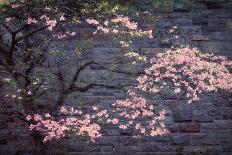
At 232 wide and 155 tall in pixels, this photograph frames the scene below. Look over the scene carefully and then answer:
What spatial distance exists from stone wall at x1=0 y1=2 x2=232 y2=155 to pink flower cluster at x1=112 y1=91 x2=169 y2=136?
0.61ft

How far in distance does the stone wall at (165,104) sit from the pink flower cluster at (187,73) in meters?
0.36

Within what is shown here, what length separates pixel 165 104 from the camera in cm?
912

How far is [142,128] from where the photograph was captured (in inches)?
348

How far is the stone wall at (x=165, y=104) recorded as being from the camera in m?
9.05

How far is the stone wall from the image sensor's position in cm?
905

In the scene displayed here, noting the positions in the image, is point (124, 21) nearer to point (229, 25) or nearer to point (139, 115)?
point (139, 115)

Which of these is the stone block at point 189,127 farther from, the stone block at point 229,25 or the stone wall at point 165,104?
the stone block at point 229,25

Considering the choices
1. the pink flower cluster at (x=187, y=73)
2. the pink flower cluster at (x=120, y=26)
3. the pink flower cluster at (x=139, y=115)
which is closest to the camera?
the pink flower cluster at (x=120, y=26)

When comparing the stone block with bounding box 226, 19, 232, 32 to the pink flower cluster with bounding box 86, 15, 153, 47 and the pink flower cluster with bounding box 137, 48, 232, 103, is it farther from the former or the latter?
the pink flower cluster with bounding box 86, 15, 153, 47

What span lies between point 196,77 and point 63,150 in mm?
3216

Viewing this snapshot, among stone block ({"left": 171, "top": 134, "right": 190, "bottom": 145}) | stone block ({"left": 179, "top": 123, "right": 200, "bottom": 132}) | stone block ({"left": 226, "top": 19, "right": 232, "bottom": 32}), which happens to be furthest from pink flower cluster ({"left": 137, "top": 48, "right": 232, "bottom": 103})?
stone block ({"left": 171, "top": 134, "right": 190, "bottom": 145})

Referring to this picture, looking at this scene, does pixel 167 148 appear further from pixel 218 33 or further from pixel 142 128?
pixel 218 33

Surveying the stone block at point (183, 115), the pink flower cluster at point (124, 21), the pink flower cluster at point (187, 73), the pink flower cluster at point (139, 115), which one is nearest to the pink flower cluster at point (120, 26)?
the pink flower cluster at point (124, 21)

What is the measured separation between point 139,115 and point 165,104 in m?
0.61
